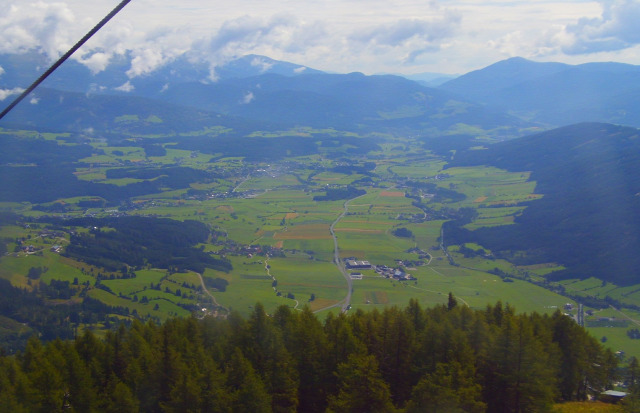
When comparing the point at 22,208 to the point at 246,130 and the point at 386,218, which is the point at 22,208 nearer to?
the point at 386,218

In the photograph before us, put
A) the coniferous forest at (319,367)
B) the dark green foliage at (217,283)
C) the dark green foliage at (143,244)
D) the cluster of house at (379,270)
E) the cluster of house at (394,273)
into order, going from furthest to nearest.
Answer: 1. the dark green foliage at (143,244)
2. the cluster of house at (379,270)
3. the cluster of house at (394,273)
4. the dark green foliage at (217,283)
5. the coniferous forest at (319,367)

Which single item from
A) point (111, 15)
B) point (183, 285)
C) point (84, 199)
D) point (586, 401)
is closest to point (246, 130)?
point (84, 199)

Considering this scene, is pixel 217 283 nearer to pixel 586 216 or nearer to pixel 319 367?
pixel 319 367

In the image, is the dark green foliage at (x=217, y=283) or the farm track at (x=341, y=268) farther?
the dark green foliage at (x=217, y=283)

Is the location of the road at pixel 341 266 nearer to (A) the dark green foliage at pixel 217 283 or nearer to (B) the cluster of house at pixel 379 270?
(B) the cluster of house at pixel 379 270

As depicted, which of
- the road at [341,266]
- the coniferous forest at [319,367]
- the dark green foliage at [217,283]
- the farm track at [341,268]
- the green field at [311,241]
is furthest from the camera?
the dark green foliage at [217,283]

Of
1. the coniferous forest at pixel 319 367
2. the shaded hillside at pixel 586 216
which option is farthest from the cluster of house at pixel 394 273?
the coniferous forest at pixel 319 367

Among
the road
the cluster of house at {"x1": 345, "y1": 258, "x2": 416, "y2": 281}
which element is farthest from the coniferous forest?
the cluster of house at {"x1": 345, "y1": 258, "x2": 416, "y2": 281}
